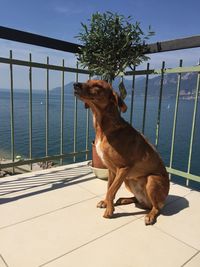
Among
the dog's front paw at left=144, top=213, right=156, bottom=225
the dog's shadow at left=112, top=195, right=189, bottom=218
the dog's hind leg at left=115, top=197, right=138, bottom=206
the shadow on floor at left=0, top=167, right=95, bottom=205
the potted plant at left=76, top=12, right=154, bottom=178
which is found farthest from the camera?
the potted plant at left=76, top=12, right=154, bottom=178

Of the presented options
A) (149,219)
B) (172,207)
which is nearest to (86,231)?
(149,219)

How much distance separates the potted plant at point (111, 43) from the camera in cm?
272

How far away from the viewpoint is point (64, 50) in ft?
9.89

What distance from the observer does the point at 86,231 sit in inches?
71.3

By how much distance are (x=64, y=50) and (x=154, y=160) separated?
1.86 meters

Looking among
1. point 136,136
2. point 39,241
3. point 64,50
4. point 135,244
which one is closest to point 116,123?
point 136,136

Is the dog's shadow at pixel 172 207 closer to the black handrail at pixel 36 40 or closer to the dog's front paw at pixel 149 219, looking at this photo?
the dog's front paw at pixel 149 219

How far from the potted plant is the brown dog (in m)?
1.01

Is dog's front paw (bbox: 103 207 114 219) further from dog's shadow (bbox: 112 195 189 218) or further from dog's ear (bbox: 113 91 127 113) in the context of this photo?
dog's ear (bbox: 113 91 127 113)

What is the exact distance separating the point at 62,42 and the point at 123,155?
177cm

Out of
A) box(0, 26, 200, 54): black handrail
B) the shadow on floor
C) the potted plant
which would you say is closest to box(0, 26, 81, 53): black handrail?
box(0, 26, 200, 54): black handrail

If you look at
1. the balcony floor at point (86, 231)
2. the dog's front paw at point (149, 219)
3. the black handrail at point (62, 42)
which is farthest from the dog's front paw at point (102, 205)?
the black handrail at point (62, 42)

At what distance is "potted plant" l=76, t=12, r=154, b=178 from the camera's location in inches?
107

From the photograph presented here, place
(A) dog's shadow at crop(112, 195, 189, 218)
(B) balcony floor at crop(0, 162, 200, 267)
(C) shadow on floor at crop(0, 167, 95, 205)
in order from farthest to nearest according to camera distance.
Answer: (C) shadow on floor at crop(0, 167, 95, 205) < (A) dog's shadow at crop(112, 195, 189, 218) < (B) balcony floor at crop(0, 162, 200, 267)
